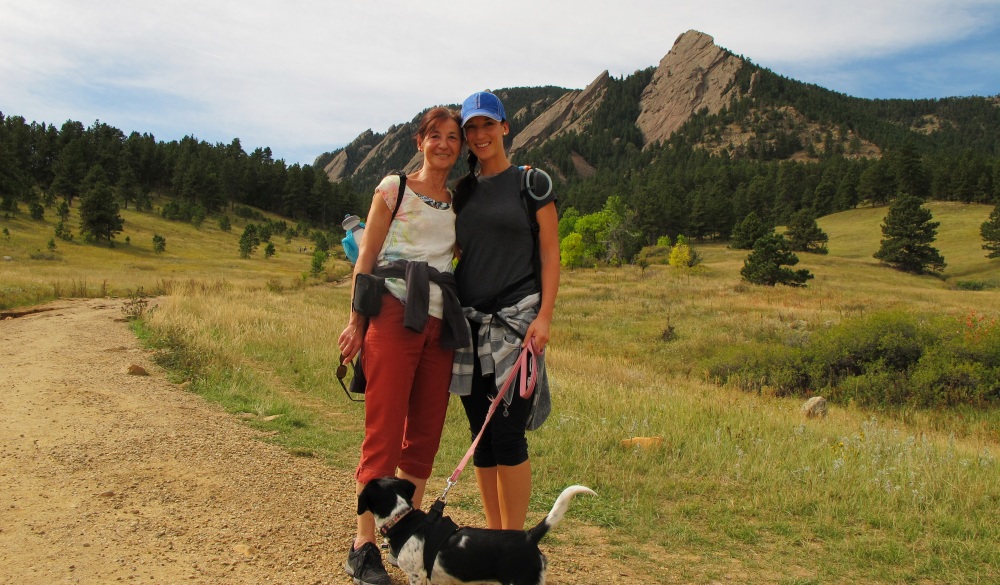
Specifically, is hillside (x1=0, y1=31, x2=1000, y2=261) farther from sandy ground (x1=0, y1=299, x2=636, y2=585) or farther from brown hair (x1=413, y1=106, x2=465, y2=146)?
brown hair (x1=413, y1=106, x2=465, y2=146)

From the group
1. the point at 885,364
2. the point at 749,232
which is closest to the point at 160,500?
the point at 885,364

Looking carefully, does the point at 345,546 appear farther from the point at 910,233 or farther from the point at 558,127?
the point at 558,127

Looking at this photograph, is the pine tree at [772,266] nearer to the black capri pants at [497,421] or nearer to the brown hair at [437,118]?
the black capri pants at [497,421]

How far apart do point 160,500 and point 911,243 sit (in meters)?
62.1

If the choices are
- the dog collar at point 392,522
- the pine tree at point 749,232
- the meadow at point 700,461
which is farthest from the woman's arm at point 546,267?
the pine tree at point 749,232

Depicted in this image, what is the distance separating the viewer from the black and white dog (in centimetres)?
254

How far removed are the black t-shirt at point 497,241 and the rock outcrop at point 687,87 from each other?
16503 centimetres

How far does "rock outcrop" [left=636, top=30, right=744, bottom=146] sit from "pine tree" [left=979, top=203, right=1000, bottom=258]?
10782cm

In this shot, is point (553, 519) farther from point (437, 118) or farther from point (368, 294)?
point (437, 118)

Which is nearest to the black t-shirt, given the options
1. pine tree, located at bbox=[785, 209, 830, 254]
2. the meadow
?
the meadow

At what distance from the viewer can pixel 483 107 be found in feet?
10.3

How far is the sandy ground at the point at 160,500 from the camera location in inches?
120

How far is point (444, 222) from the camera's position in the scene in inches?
125

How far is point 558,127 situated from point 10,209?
544 feet
